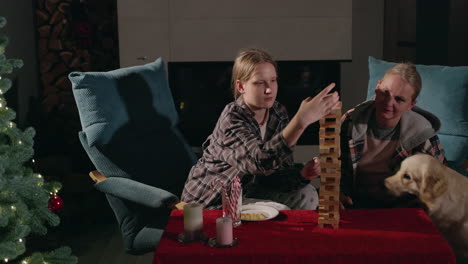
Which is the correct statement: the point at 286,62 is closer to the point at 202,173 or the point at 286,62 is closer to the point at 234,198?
the point at 202,173

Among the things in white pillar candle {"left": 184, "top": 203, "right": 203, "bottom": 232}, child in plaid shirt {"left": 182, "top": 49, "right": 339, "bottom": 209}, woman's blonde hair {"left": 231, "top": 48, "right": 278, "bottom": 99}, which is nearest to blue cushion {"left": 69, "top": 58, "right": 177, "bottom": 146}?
child in plaid shirt {"left": 182, "top": 49, "right": 339, "bottom": 209}

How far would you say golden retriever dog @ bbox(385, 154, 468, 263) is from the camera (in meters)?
2.12

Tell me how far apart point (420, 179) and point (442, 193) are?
3.6 inches

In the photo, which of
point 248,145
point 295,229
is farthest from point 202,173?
point 295,229

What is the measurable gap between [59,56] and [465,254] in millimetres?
3394

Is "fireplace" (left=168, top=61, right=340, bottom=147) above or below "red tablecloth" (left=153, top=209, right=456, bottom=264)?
above

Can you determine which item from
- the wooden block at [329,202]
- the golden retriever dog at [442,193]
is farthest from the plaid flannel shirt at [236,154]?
the golden retriever dog at [442,193]

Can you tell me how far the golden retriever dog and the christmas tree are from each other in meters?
1.39

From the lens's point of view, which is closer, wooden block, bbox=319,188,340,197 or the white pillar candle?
the white pillar candle

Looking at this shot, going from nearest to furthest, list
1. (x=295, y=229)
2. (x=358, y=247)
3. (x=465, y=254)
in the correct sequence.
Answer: (x=358, y=247)
(x=295, y=229)
(x=465, y=254)

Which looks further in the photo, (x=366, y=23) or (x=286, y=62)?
(x=366, y=23)

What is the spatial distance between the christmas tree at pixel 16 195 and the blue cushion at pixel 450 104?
178 centimetres

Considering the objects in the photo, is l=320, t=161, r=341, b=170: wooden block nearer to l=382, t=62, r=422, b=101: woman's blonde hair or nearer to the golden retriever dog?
the golden retriever dog

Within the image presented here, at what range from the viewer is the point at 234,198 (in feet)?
6.47
